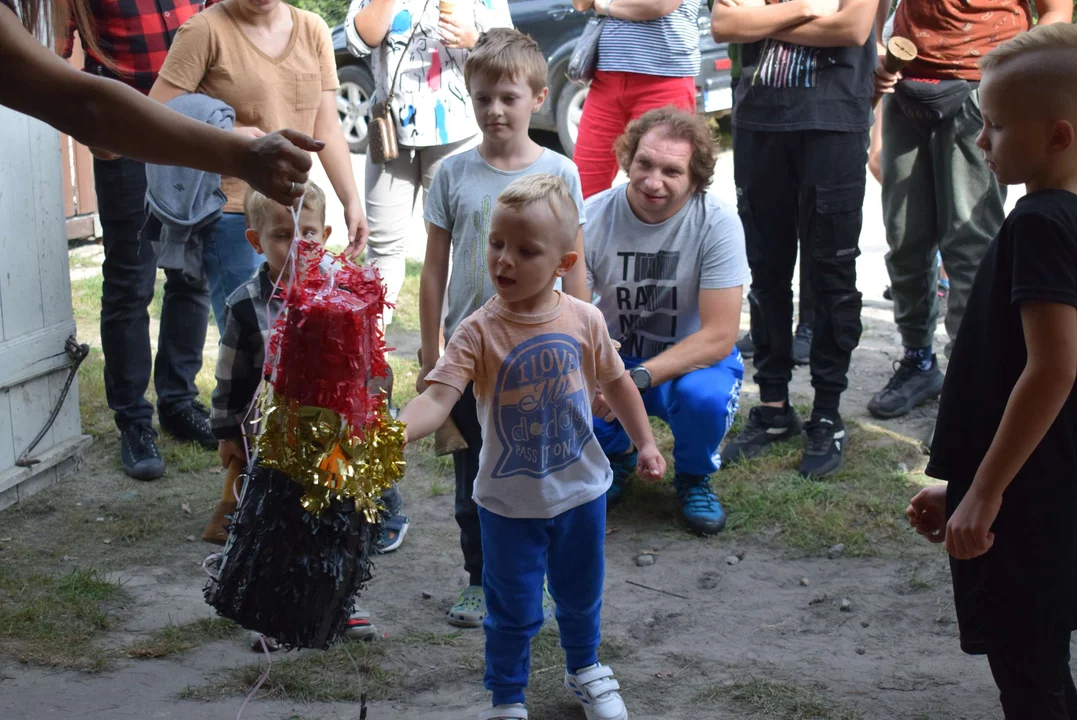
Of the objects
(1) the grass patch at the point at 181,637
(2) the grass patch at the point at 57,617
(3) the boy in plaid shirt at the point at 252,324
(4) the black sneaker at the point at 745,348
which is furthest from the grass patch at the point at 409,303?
(1) the grass patch at the point at 181,637

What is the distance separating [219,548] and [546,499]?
158cm

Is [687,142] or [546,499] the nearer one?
[546,499]

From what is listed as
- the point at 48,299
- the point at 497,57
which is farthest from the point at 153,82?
the point at 497,57

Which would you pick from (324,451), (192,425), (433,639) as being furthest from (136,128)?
(192,425)

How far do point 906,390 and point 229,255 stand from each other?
276cm

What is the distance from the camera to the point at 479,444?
304cm

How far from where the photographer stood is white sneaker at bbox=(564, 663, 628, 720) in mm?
2586

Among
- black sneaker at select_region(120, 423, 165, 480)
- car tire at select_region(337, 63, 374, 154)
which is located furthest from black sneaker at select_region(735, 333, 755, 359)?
car tire at select_region(337, 63, 374, 154)

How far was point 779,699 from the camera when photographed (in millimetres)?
Result: 2670

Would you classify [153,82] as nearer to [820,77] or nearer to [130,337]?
[130,337]

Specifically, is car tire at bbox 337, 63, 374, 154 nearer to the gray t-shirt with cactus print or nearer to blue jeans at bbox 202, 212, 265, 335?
blue jeans at bbox 202, 212, 265, 335

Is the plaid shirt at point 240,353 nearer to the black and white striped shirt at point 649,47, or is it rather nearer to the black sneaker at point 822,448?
the black sneaker at point 822,448

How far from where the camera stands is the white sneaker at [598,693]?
259 centimetres

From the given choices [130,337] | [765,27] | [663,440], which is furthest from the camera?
[663,440]
